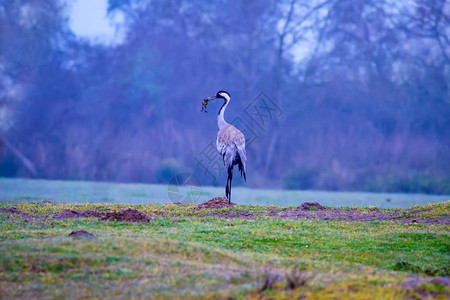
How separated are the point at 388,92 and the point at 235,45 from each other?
10.2 m

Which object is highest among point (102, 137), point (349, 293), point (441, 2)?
point (441, 2)

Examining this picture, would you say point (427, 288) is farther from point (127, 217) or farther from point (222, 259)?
point (127, 217)

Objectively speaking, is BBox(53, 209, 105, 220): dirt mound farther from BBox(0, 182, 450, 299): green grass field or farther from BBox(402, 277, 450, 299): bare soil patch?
BBox(402, 277, 450, 299): bare soil patch

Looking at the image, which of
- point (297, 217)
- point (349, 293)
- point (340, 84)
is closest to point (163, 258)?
point (349, 293)

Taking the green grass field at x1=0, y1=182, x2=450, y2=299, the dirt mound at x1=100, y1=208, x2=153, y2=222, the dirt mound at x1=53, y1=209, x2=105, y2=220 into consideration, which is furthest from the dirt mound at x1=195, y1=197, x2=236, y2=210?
the dirt mound at x1=53, y1=209, x2=105, y2=220

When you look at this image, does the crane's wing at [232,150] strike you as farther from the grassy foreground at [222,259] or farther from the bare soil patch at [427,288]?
the bare soil patch at [427,288]

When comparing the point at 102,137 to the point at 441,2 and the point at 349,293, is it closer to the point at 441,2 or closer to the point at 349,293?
the point at 441,2

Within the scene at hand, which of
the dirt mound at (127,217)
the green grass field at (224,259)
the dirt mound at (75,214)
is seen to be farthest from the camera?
the dirt mound at (75,214)

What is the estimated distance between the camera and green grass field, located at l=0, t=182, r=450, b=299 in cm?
686

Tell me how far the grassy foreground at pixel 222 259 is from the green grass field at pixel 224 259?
0.01 metres

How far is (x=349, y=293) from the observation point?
6.70 meters

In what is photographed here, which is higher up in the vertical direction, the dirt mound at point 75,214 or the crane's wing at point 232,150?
the crane's wing at point 232,150

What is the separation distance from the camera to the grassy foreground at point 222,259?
270 inches

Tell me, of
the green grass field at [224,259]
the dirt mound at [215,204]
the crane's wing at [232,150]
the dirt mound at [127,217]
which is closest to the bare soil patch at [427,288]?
the green grass field at [224,259]
